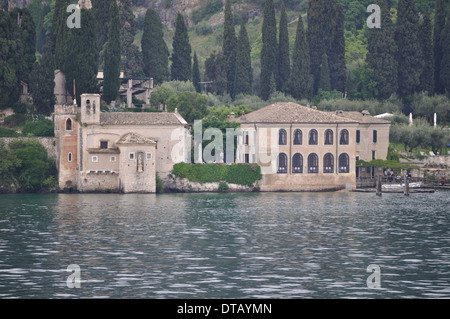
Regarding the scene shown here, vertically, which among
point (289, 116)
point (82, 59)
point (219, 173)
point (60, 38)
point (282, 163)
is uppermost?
point (60, 38)

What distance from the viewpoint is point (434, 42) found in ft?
329

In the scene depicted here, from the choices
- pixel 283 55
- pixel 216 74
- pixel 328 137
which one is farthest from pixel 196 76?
pixel 328 137

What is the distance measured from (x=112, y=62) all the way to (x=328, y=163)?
20.0m

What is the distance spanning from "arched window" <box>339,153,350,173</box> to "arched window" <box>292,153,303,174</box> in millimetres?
3461

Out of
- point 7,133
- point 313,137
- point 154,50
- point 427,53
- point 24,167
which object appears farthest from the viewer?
point 154,50

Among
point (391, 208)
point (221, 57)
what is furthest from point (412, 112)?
point (391, 208)

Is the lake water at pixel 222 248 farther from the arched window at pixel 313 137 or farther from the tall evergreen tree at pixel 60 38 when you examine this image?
the tall evergreen tree at pixel 60 38

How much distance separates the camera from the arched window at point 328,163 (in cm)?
8338

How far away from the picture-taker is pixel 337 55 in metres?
103

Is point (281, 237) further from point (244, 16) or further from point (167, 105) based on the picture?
point (244, 16)

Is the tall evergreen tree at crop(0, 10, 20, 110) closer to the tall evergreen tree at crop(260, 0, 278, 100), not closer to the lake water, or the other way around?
the lake water

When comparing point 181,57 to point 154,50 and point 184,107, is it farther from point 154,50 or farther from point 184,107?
point 184,107

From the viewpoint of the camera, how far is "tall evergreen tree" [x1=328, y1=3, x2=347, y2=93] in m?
103
